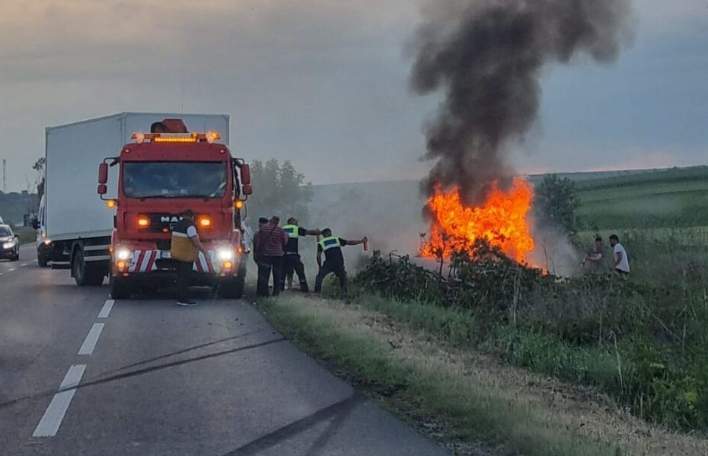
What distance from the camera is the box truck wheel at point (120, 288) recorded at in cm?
1980

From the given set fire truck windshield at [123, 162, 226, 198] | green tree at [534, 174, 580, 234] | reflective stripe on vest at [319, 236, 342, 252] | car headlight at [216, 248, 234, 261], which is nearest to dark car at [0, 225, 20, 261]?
green tree at [534, 174, 580, 234]

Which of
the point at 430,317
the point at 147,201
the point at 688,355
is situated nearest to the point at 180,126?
the point at 147,201

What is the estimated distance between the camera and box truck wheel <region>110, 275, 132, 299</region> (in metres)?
19.8

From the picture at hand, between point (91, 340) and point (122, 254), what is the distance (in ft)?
21.0

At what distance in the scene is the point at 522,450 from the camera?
704 cm

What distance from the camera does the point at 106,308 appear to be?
18203 mm

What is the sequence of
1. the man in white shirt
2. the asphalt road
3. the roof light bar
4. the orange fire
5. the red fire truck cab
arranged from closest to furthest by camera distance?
the asphalt road, the red fire truck cab, the roof light bar, the man in white shirt, the orange fire

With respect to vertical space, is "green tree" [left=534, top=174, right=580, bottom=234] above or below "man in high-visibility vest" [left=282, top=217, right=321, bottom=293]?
above

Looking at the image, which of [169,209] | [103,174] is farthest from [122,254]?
[103,174]

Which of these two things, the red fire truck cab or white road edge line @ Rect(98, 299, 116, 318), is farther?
the red fire truck cab

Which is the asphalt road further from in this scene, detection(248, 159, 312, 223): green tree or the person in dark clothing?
detection(248, 159, 312, 223): green tree

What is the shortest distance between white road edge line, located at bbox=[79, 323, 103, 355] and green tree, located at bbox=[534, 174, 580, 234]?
31.8 meters

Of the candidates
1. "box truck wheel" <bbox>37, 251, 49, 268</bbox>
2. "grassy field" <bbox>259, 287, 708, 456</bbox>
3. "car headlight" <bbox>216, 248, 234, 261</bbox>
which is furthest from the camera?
"box truck wheel" <bbox>37, 251, 49, 268</bbox>

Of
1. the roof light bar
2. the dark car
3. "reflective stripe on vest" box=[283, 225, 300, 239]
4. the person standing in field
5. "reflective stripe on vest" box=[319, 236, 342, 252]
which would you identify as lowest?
the dark car
